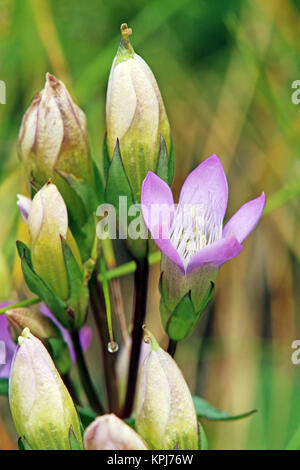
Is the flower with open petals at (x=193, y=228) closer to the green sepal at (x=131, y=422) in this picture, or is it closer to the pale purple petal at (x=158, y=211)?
the pale purple petal at (x=158, y=211)

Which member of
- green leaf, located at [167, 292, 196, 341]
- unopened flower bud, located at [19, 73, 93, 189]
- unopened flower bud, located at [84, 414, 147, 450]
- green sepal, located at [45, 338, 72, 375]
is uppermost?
unopened flower bud, located at [19, 73, 93, 189]

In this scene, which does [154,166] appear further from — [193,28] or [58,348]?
[193,28]

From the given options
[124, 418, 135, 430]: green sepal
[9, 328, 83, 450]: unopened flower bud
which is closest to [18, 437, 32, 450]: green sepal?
[9, 328, 83, 450]: unopened flower bud

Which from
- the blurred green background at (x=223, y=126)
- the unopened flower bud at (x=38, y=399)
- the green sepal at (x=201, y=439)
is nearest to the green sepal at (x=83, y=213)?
the unopened flower bud at (x=38, y=399)

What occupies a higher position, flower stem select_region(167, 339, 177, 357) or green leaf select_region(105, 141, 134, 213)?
green leaf select_region(105, 141, 134, 213)

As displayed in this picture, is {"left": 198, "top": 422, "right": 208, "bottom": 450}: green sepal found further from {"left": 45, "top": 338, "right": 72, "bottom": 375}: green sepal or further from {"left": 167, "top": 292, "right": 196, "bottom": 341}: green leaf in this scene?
{"left": 45, "top": 338, "right": 72, "bottom": 375}: green sepal

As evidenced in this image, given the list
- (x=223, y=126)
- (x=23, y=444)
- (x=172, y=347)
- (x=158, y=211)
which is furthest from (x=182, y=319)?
(x=223, y=126)
